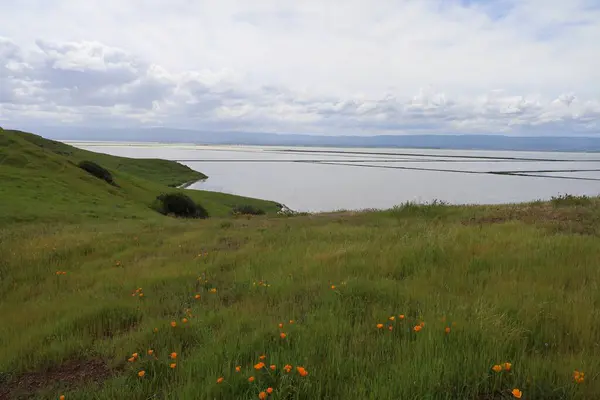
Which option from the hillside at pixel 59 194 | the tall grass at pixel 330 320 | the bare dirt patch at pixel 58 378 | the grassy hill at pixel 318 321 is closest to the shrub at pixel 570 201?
the grassy hill at pixel 318 321

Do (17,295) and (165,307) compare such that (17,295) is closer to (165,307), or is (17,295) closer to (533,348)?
(165,307)

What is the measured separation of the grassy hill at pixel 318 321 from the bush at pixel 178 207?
35.4 meters

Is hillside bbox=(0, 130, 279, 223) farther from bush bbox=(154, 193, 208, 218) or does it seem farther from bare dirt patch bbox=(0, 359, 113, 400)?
bare dirt patch bbox=(0, 359, 113, 400)

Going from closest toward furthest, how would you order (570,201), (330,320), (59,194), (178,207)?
1. (330,320)
2. (570,201)
3. (59,194)
4. (178,207)

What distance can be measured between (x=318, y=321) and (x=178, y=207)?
4472cm

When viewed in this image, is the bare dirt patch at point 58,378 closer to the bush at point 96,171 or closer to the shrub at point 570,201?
the shrub at point 570,201

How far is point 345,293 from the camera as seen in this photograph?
637cm

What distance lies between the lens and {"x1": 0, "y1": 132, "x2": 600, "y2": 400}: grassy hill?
3.75 meters

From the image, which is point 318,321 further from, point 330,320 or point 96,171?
point 96,171

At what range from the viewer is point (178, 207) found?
47.5 m

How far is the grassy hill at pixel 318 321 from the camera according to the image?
3.75 meters

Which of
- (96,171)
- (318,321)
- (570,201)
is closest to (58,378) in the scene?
(318,321)

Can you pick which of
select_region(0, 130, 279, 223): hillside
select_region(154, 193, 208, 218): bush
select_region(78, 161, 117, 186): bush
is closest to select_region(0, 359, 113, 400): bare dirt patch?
select_region(0, 130, 279, 223): hillside

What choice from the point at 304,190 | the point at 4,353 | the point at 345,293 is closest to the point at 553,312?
the point at 345,293
